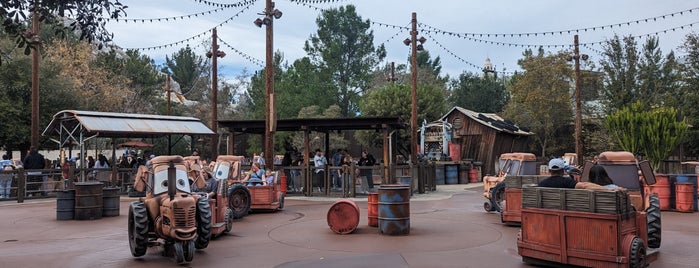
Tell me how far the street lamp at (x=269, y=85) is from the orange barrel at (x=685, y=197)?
12.5 meters

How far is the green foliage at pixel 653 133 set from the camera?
21953 millimetres

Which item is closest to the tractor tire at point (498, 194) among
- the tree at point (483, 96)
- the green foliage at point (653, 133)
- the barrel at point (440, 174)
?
the green foliage at point (653, 133)

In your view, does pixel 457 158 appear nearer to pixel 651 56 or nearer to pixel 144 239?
pixel 651 56

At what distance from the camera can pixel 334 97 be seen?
46.8 m

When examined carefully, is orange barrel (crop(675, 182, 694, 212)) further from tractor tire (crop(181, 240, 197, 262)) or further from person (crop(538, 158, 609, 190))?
tractor tire (crop(181, 240, 197, 262))

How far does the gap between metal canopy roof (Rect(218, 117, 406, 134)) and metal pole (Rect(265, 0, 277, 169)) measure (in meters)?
1.57

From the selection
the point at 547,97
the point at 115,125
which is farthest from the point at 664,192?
the point at 547,97

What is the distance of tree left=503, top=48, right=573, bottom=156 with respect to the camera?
129 feet

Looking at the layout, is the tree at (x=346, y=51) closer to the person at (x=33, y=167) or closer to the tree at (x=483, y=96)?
the tree at (x=483, y=96)

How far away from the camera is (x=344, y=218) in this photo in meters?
11.2

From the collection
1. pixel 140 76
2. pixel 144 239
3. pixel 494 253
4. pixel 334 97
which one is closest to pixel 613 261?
pixel 494 253

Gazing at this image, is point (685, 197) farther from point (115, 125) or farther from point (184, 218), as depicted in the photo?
point (115, 125)

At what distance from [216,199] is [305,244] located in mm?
2105

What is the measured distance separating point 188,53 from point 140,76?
15960 millimetres
